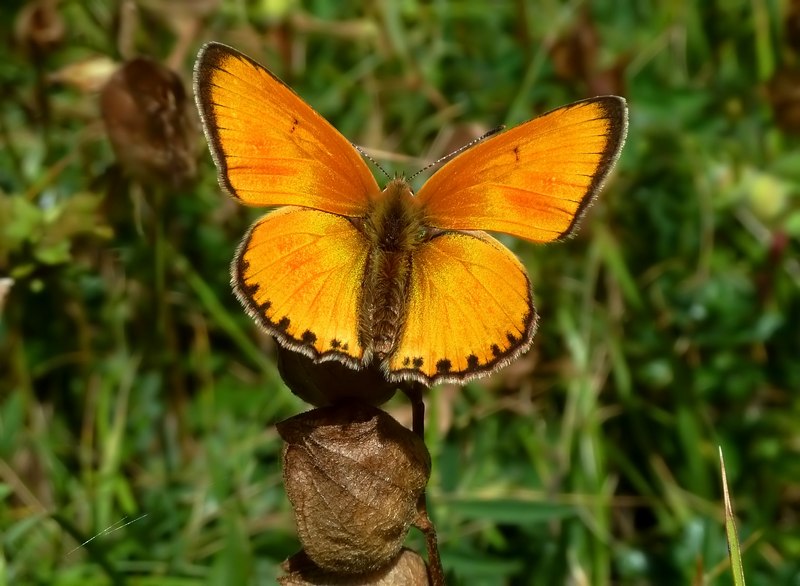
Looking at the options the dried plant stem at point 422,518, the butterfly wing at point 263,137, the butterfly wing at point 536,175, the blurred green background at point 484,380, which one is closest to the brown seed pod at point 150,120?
the blurred green background at point 484,380

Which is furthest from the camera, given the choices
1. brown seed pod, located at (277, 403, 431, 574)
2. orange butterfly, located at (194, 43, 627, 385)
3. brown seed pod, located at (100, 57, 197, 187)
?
brown seed pod, located at (100, 57, 197, 187)

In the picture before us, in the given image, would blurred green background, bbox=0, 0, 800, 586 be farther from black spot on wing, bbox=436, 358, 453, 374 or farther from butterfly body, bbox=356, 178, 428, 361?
black spot on wing, bbox=436, 358, 453, 374

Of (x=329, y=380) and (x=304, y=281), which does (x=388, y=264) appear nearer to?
(x=304, y=281)

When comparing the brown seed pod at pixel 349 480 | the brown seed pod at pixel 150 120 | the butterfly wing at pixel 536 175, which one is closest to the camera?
the brown seed pod at pixel 349 480

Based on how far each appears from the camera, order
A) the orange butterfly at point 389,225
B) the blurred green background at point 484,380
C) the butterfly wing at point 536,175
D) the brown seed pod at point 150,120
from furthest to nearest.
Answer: the blurred green background at point 484,380 → the brown seed pod at point 150,120 → the butterfly wing at point 536,175 → the orange butterfly at point 389,225

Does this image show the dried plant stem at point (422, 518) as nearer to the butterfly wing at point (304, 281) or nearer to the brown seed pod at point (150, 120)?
the butterfly wing at point (304, 281)

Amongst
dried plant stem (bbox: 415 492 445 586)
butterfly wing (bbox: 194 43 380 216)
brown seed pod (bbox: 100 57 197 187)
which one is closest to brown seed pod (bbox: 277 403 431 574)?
dried plant stem (bbox: 415 492 445 586)

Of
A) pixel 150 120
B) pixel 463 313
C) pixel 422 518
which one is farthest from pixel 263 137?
pixel 422 518
